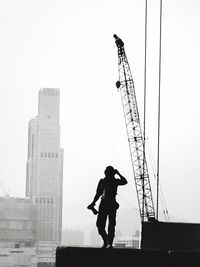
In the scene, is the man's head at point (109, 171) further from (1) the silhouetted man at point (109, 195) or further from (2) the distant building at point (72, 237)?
(2) the distant building at point (72, 237)

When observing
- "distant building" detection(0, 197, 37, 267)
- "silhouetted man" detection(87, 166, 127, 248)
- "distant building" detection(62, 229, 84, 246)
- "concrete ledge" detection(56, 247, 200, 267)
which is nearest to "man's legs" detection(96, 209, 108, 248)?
"silhouetted man" detection(87, 166, 127, 248)

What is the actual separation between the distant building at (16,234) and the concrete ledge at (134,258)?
16092cm

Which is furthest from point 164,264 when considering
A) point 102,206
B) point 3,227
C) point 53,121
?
point 53,121

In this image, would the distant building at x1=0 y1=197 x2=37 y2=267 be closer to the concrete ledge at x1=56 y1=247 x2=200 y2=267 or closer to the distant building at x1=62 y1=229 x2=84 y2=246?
the distant building at x1=62 y1=229 x2=84 y2=246

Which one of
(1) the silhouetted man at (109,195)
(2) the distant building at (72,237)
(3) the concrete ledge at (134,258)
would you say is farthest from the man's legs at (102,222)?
(2) the distant building at (72,237)

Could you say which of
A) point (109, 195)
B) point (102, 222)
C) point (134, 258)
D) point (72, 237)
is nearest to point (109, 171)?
point (109, 195)

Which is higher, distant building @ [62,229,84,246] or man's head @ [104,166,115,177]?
man's head @ [104,166,115,177]

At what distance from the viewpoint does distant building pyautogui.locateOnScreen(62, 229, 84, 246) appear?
177475 millimetres

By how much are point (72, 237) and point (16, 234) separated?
2190cm

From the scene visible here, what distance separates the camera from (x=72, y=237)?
601 ft

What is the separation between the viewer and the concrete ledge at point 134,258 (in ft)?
33.7

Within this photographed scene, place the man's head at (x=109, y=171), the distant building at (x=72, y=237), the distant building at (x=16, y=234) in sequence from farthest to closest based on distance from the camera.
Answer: the distant building at (x=72, y=237), the distant building at (x=16, y=234), the man's head at (x=109, y=171)

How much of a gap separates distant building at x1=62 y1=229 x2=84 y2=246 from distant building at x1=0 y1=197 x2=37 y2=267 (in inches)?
501

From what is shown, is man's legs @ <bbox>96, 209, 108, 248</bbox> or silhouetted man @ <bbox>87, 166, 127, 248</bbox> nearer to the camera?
silhouetted man @ <bbox>87, 166, 127, 248</bbox>
